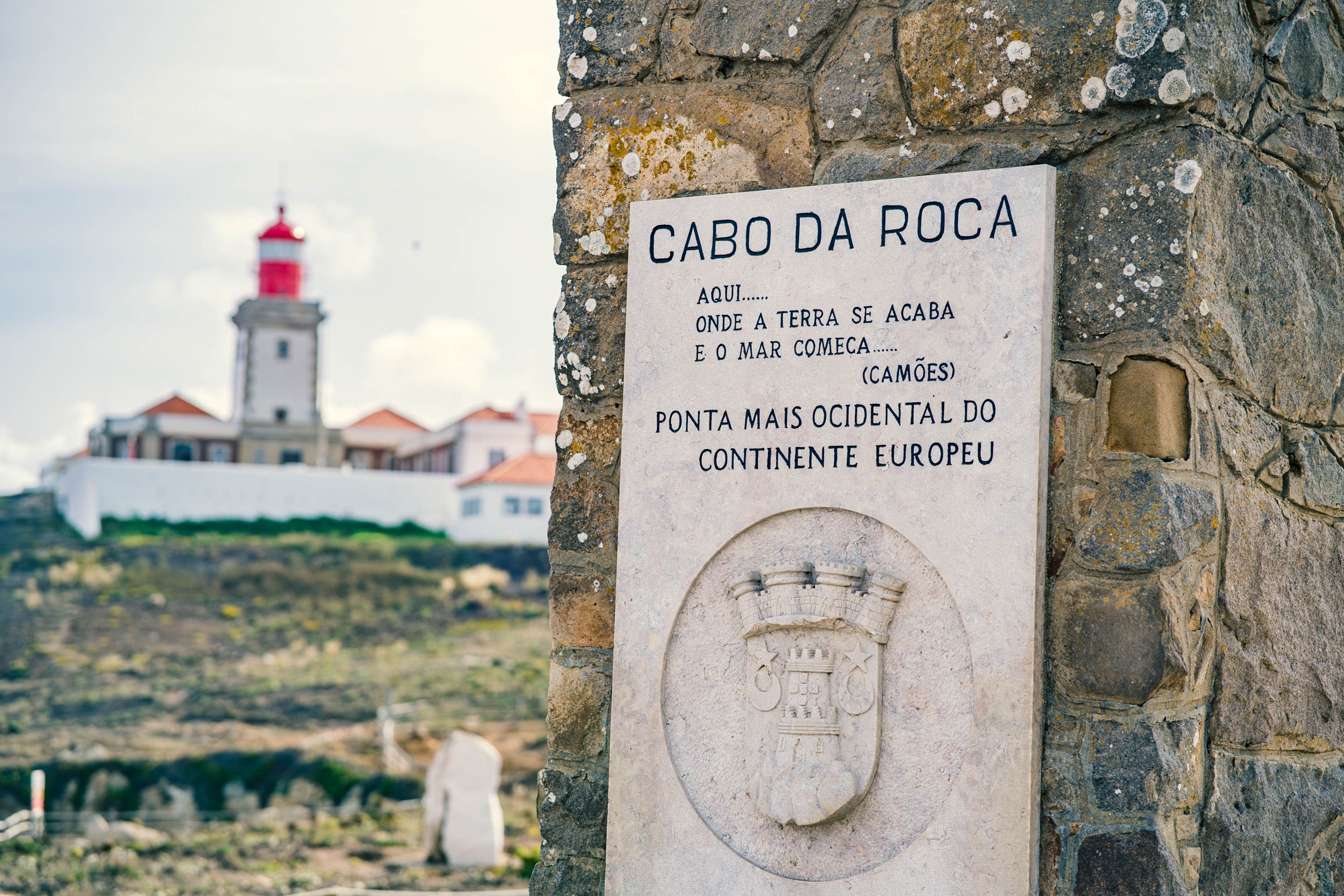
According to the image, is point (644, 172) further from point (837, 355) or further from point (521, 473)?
point (521, 473)

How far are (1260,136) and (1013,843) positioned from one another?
4.29ft

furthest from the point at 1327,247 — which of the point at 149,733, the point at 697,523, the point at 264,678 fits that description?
the point at 264,678

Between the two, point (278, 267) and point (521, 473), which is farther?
point (278, 267)

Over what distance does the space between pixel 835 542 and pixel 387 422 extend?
1596 inches

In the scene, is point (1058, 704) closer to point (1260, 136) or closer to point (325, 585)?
point (1260, 136)

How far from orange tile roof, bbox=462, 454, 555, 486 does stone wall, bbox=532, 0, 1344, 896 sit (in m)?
31.2

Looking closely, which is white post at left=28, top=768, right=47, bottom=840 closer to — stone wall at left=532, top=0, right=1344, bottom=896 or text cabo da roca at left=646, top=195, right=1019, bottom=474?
stone wall at left=532, top=0, right=1344, bottom=896

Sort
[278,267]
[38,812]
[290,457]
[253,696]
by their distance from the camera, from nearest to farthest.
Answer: [38,812]
[253,696]
[290,457]
[278,267]

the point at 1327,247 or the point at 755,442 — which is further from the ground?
the point at 1327,247

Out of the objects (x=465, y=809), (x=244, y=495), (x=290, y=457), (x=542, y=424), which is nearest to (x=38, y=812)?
(x=465, y=809)

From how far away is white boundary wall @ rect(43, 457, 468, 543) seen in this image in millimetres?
33906

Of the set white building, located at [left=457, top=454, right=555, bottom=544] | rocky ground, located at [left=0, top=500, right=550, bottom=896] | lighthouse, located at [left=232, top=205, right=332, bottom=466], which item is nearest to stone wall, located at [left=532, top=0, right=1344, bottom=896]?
rocky ground, located at [left=0, top=500, right=550, bottom=896]

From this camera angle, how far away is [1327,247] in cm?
260

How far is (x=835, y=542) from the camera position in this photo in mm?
2318
